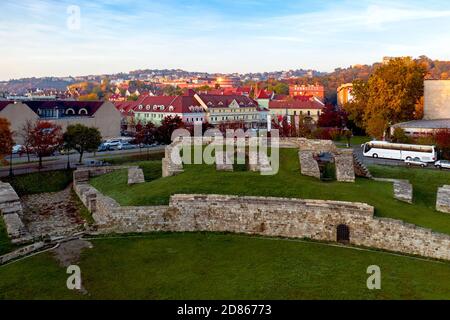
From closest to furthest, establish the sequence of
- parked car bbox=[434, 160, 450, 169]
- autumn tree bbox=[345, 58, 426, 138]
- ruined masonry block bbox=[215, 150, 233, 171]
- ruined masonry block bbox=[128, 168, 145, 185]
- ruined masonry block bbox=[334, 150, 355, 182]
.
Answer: ruined masonry block bbox=[334, 150, 355, 182] → ruined masonry block bbox=[215, 150, 233, 171] → ruined masonry block bbox=[128, 168, 145, 185] → parked car bbox=[434, 160, 450, 169] → autumn tree bbox=[345, 58, 426, 138]

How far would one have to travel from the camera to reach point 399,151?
131ft

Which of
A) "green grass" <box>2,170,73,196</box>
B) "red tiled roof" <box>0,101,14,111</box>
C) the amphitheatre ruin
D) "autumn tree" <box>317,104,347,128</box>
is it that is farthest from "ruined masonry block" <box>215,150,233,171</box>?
"autumn tree" <box>317,104,347,128</box>

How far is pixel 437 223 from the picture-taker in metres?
18.1

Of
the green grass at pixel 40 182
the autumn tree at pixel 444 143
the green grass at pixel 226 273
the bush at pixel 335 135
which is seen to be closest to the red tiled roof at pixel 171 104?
the bush at pixel 335 135

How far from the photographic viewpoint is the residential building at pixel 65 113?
49.0 m

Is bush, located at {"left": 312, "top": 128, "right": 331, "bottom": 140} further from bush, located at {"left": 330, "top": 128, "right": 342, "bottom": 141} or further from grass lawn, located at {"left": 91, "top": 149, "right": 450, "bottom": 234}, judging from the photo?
grass lawn, located at {"left": 91, "top": 149, "right": 450, "bottom": 234}

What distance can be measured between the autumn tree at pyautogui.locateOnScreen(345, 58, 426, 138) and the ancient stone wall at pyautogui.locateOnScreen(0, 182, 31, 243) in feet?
124

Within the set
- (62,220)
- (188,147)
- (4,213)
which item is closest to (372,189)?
(188,147)

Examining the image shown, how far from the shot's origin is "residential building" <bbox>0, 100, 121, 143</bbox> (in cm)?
4897

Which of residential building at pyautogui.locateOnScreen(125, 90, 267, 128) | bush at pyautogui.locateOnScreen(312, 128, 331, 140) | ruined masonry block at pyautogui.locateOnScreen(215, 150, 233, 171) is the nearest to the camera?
ruined masonry block at pyautogui.locateOnScreen(215, 150, 233, 171)

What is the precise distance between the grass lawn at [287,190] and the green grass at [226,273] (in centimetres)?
285

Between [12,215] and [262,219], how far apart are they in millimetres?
12682

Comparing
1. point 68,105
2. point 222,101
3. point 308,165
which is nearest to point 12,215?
point 308,165

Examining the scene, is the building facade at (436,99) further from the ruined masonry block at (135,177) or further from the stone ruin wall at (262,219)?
the stone ruin wall at (262,219)
